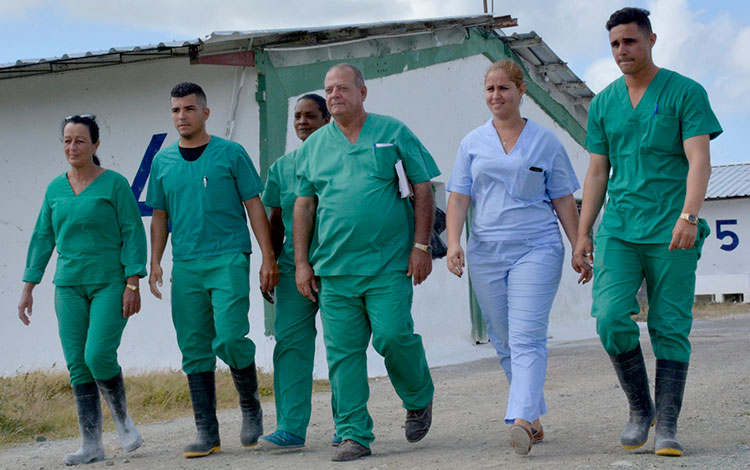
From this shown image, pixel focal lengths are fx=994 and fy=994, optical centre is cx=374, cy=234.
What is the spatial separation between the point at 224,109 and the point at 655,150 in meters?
5.37

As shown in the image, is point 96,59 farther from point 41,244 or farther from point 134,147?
point 41,244

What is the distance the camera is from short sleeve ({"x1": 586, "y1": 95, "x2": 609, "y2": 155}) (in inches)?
193

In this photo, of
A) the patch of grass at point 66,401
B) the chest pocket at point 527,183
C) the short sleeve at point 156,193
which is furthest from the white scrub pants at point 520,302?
the patch of grass at point 66,401

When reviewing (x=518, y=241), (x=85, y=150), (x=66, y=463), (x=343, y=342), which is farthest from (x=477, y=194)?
(x=66, y=463)

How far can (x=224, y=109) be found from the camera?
9.23 m

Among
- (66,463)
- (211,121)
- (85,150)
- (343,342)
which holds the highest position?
(211,121)

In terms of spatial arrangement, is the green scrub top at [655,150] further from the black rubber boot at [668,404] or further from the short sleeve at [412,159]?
the short sleeve at [412,159]

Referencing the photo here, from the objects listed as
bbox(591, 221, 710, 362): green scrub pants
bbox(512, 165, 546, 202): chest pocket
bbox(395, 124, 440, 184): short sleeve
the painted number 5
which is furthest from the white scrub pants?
the painted number 5

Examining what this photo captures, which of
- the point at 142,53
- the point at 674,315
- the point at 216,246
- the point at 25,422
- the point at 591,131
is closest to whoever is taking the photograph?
the point at 674,315

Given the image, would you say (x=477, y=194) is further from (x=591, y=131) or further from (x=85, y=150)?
(x=85, y=150)

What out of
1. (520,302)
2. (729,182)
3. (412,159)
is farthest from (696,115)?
(729,182)

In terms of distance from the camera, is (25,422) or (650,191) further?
(25,422)

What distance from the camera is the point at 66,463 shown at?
5477 mm

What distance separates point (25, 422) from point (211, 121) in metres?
3.49
